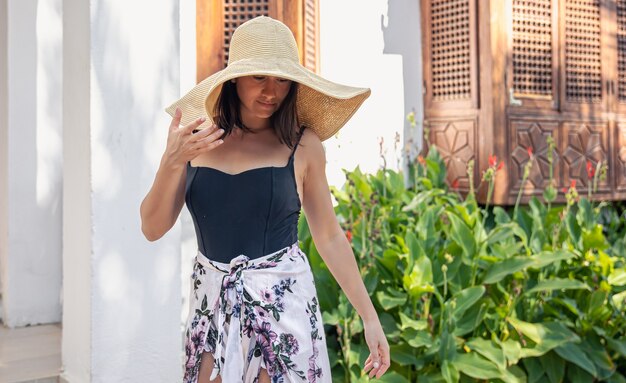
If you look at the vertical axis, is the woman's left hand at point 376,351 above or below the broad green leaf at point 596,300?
above

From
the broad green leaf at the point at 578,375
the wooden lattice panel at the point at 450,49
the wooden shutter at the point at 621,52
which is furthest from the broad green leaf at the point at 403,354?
the wooden shutter at the point at 621,52

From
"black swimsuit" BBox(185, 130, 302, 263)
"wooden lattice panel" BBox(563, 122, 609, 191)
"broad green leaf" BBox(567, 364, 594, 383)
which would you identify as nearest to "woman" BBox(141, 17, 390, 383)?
"black swimsuit" BBox(185, 130, 302, 263)

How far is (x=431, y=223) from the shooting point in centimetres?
376

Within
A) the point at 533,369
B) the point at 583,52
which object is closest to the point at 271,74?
the point at 533,369

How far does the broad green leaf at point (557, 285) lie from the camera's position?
3.48m

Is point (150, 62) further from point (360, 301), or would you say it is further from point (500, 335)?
point (500, 335)

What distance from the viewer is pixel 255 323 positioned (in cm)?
171

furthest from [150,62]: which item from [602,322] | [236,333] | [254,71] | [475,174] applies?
[475,174]

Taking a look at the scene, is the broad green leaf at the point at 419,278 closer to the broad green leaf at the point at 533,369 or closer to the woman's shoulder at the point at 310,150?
the broad green leaf at the point at 533,369

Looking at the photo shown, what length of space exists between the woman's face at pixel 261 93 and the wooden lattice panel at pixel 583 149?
422 centimetres

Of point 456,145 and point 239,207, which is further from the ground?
point 456,145

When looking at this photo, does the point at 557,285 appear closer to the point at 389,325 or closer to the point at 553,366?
the point at 553,366

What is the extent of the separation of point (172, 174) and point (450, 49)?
13.5 ft

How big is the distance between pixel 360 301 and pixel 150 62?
164 centimetres
